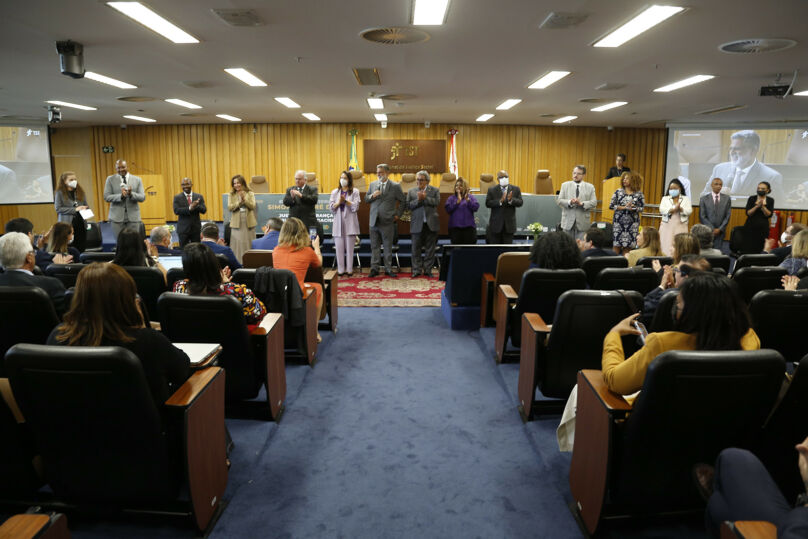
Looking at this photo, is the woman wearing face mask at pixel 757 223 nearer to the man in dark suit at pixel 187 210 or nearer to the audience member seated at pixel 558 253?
the audience member seated at pixel 558 253

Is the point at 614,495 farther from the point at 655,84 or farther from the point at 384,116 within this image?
the point at 384,116

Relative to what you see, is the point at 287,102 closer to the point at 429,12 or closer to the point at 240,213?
the point at 240,213

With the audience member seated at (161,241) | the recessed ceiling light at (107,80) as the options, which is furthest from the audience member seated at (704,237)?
the recessed ceiling light at (107,80)

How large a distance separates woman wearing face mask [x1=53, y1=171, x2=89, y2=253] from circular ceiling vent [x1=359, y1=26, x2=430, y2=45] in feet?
16.2

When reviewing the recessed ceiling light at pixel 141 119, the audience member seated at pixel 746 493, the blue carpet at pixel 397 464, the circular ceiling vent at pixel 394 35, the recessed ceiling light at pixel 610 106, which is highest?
the recessed ceiling light at pixel 141 119

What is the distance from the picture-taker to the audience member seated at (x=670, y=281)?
2.89 metres

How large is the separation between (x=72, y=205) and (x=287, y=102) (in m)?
3.95

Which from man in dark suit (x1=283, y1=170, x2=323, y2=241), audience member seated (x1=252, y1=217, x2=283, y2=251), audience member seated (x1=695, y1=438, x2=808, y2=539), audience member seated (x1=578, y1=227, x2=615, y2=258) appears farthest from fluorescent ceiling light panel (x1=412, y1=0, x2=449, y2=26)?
man in dark suit (x1=283, y1=170, x2=323, y2=241)

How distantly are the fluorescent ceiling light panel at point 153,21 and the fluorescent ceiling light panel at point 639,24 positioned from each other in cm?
389

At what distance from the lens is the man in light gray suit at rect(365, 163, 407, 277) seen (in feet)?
26.3

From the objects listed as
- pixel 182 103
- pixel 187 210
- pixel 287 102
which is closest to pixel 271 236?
pixel 187 210

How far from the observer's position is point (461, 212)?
803 centimetres

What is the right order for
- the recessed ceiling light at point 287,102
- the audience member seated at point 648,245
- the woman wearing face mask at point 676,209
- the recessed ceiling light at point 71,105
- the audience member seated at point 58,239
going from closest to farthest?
the audience member seated at point 58,239 < the audience member seated at point 648,245 < the woman wearing face mask at point 676,209 < the recessed ceiling light at point 287,102 < the recessed ceiling light at point 71,105

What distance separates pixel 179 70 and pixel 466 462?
6051 millimetres
